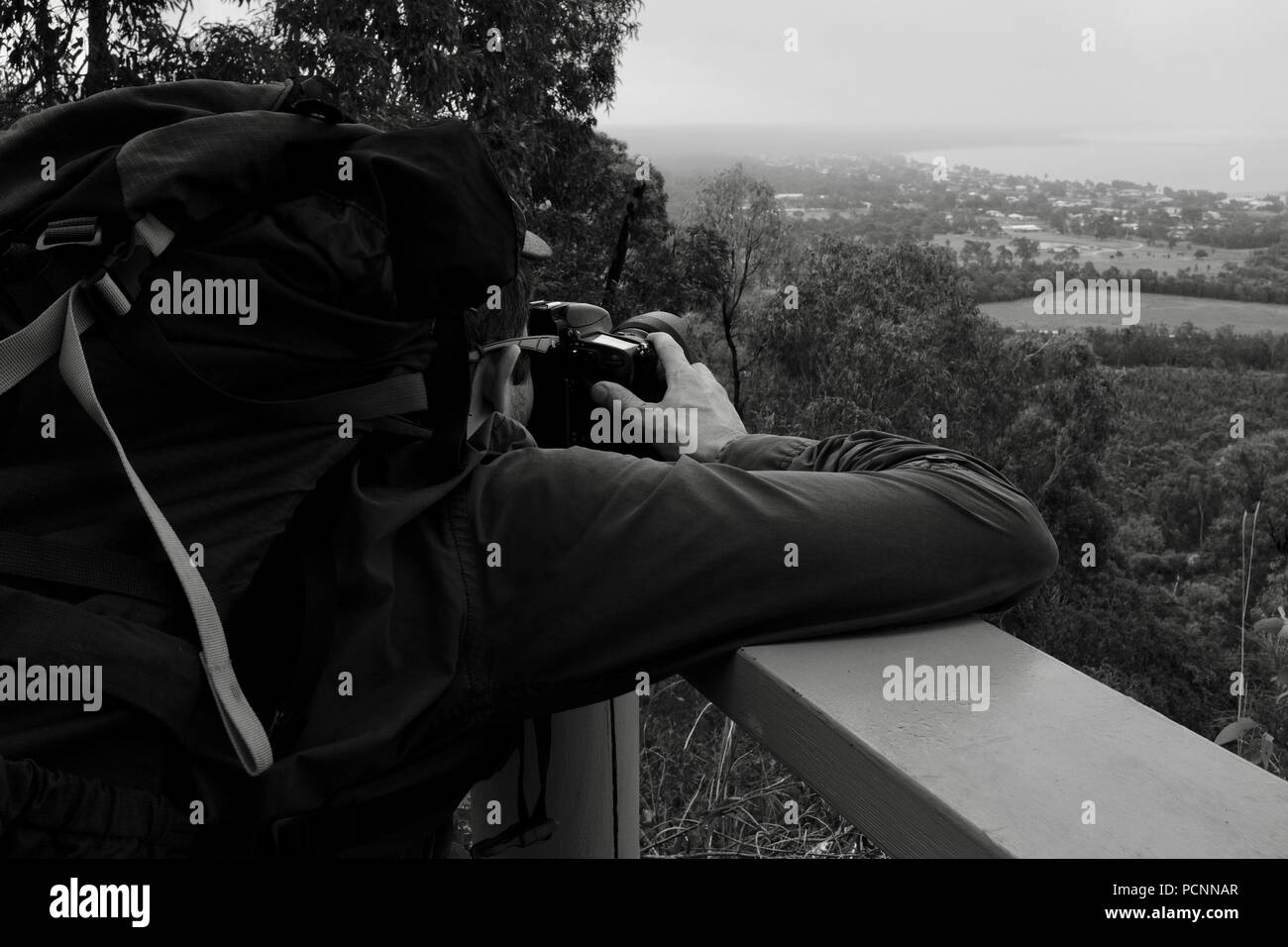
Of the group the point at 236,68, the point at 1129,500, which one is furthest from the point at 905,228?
the point at 236,68

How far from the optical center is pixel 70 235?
64cm

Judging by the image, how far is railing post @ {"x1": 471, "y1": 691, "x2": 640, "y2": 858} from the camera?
3.66 feet

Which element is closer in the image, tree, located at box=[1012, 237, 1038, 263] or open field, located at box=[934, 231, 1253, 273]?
open field, located at box=[934, 231, 1253, 273]

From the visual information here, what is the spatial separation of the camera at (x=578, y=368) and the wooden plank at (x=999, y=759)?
34cm

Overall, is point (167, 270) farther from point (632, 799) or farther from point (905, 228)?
point (905, 228)

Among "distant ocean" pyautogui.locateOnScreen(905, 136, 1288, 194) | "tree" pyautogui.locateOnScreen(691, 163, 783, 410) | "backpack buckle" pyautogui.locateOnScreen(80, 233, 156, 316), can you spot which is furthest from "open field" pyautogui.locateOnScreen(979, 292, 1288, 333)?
"backpack buckle" pyautogui.locateOnScreen(80, 233, 156, 316)

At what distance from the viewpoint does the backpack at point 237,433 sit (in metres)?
0.60

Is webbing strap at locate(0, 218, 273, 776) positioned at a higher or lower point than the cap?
lower

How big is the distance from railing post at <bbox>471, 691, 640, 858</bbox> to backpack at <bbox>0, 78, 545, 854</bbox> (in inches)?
14.7

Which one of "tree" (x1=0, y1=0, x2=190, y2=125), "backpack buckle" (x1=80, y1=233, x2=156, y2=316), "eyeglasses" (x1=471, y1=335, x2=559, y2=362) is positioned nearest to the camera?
"backpack buckle" (x1=80, y1=233, x2=156, y2=316)

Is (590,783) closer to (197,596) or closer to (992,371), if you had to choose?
(197,596)

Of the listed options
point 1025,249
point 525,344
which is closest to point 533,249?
point 525,344

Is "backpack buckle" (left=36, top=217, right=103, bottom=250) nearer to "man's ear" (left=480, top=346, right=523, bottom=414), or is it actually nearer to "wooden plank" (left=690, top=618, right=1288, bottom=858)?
"man's ear" (left=480, top=346, right=523, bottom=414)

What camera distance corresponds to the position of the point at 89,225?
2.13ft
